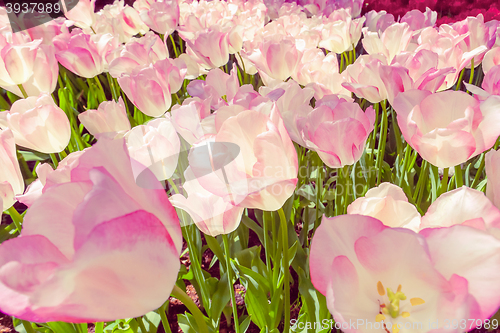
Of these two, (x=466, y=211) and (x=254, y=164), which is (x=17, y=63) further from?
(x=466, y=211)

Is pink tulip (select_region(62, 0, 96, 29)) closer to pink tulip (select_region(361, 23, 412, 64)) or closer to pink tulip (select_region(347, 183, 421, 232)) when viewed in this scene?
pink tulip (select_region(361, 23, 412, 64))

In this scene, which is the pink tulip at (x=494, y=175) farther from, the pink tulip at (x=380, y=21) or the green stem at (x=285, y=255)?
the pink tulip at (x=380, y=21)

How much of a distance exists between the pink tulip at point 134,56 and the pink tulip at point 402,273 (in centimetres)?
75

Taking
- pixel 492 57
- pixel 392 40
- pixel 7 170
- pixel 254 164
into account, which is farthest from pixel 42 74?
pixel 492 57

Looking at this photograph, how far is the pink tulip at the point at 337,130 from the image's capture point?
18.9 inches

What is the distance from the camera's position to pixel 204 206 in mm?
463

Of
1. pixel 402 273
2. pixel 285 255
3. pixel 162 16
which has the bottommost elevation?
pixel 285 255

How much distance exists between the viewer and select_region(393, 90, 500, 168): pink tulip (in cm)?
42

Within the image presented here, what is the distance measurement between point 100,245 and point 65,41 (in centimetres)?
100

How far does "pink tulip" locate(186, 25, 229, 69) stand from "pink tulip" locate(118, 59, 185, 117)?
0.21 metres

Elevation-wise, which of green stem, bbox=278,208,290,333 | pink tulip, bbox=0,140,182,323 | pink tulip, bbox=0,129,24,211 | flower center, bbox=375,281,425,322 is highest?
pink tulip, bbox=0,140,182,323

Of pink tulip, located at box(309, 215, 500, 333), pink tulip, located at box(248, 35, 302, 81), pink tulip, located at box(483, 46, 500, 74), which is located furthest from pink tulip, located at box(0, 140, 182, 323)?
pink tulip, located at box(483, 46, 500, 74)

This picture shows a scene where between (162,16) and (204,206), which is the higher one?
(162,16)

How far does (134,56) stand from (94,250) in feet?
2.64
